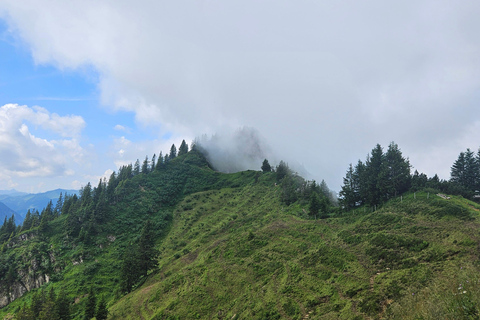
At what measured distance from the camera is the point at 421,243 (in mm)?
36750

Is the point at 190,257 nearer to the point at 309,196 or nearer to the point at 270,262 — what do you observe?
the point at 270,262

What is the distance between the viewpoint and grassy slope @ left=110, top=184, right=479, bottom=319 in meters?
27.3

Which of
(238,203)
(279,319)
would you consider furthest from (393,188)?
(238,203)

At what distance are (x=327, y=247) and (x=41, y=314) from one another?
219 feet

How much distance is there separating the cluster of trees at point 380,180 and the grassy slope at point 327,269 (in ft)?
22.0

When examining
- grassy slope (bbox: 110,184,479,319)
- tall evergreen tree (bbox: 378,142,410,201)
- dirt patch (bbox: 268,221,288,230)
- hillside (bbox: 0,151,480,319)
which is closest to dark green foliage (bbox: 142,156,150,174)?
hillside (bbox: 0,151,480,319)

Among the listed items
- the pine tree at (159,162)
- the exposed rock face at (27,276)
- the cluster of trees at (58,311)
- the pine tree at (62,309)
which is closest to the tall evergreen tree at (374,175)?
the cluster of trees at (58,311)

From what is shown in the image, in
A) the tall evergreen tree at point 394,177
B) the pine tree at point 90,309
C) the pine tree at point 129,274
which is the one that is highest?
the tall evergreen tree at point 394,177

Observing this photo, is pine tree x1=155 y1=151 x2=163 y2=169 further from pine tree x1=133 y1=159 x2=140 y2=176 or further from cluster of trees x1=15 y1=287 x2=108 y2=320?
cluster of trees x1=15 y1=287 x2=108 y2=320

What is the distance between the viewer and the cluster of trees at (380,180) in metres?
65.9

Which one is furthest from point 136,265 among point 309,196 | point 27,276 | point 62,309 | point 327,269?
point 309,196

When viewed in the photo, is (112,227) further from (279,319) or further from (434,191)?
(434,191)

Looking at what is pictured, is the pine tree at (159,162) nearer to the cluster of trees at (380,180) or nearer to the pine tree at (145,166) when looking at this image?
the pine tree at (145,166)

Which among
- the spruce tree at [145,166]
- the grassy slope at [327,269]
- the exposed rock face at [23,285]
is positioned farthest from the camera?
the spruce tree at [145,166]
